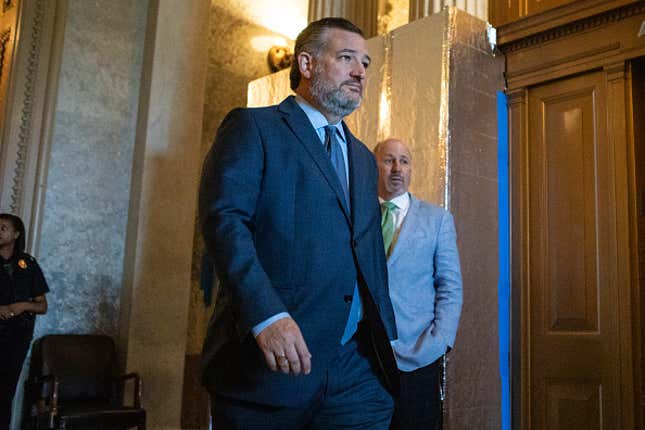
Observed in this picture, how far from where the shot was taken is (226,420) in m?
1.86

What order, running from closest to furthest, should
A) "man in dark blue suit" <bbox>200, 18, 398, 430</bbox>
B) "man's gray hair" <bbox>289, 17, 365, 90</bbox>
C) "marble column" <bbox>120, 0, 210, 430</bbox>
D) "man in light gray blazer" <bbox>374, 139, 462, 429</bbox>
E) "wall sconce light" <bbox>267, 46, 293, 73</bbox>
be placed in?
"man in dark blue suit" <bbox>200, 18, 398, 430</bbox>
"man's gray hair" <bbox>289, 17, 365, 90</bbox>
"man in light gray blazer" <bbox>374, 139, 462, 429</bbox>
"marble column" <bbox>120, 0, 210, 430</bbox>
"wall sconce light" <bbox>267, 46, 293, 73</bbox>

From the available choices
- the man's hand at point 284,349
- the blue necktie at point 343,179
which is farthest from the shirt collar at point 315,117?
the man's hand at point 284,349

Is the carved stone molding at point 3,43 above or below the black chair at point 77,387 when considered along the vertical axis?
above

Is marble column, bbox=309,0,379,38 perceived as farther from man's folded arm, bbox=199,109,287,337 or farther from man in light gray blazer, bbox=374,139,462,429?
man's folded arm, bbox=199,109,287,337

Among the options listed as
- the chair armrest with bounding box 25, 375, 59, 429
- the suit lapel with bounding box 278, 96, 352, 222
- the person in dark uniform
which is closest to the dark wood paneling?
the suit lapel with bounding box 278, 96, 352, 222

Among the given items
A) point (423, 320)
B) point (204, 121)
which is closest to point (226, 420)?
point (423, 320)

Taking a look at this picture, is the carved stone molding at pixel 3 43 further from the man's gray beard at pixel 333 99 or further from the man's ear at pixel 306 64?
the man's gray beard at pixel 333 99

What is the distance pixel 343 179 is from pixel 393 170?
1339 millimetres

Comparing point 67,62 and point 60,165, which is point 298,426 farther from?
point 67,62

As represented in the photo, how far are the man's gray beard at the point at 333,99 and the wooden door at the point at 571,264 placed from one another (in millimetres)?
2369

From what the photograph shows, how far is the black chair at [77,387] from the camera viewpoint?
4699mm

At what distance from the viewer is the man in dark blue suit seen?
1.80 m

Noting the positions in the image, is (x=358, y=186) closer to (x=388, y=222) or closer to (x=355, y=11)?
(x=388, y=222)

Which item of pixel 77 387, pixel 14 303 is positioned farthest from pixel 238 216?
pixel 77 387
